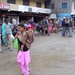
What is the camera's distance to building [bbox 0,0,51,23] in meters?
22.6

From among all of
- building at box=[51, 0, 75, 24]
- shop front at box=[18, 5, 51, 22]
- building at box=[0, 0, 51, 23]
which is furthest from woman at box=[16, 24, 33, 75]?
building at box=[51, 0, 75, 24]

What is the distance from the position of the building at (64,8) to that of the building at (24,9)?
5.14 ft

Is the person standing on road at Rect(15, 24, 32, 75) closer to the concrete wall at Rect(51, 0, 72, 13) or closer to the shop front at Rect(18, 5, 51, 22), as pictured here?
the shop front at Rect(18, 5, 51, 22)

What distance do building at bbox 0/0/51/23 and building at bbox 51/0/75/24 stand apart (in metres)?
1.57

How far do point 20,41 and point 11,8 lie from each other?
19.7 meters

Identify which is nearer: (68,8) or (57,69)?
(57,69)

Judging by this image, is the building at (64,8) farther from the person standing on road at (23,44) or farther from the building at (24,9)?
the person standing on road at (23,44)

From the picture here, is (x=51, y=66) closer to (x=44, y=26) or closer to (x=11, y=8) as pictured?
(x=44, y=26)

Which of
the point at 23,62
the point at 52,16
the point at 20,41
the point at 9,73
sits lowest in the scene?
the point at 9,73

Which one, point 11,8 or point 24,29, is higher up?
point 11,8

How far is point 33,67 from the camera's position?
5570 millimetres

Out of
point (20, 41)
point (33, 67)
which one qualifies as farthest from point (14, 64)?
point (20, 41)

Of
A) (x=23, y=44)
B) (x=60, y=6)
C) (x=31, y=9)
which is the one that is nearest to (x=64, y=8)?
(x=60, y=6)

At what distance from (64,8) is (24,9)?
957 centimetres
